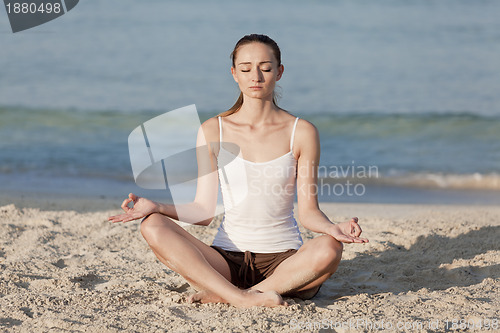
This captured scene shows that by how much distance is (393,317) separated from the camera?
287 cm

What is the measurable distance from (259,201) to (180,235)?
1.50 ft

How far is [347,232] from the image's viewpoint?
295 centimetres

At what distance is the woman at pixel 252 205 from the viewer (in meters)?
3.08

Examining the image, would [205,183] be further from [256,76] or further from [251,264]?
[256,76]

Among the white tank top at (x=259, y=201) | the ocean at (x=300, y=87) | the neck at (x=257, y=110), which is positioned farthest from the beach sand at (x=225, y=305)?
the ocean at (x=300, y=87)

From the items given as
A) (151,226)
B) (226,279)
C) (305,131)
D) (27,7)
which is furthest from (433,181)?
(27,7)

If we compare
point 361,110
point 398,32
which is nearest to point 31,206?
point 361,110

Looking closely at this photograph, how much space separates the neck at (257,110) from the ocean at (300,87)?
3.48 meters

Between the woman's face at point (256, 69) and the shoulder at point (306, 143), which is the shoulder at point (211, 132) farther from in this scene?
the shoulder at point (306, 143)

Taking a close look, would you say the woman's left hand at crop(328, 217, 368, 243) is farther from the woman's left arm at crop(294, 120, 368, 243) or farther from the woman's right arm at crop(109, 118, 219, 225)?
the woman's right arm at crop(109, 118, 219, 225)

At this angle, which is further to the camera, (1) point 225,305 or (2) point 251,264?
(2) point 251,264

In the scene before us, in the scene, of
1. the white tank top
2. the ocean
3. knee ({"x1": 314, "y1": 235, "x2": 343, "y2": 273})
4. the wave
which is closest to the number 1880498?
the ocean

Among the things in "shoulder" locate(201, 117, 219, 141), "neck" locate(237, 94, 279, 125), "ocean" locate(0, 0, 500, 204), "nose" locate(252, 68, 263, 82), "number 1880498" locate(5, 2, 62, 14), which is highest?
"number 1880498" locate(5, 2, 62, 14)

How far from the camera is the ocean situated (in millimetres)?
7578
